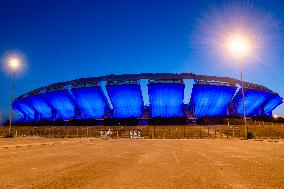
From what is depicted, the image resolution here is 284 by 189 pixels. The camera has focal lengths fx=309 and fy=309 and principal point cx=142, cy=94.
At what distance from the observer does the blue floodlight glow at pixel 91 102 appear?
281 feet

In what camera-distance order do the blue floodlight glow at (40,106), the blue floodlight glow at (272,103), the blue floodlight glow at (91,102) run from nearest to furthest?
1. the blue floodlight glow at (91,102)
2. the blue floodlight glow at (40,106)
3. the blue floodlight glow at (272,103)

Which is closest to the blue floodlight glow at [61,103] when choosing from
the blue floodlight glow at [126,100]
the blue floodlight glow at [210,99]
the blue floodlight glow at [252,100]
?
the blue floodlight glow at [126,100]

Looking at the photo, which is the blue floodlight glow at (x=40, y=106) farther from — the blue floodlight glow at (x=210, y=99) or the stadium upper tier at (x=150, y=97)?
the blue floodlight glow at (x=210, y=99)

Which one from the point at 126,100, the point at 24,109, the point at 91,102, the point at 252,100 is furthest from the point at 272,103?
the point at 24,109

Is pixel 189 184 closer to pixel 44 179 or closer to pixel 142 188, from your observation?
pixel 142 188

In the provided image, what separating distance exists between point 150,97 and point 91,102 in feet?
57.3

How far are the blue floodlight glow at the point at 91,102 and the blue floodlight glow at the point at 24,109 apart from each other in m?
28.8

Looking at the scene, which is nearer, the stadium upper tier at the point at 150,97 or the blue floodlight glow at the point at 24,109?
the stadium upper tier at the point at 150,97

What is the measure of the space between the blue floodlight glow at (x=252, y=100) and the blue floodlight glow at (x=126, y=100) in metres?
28.5

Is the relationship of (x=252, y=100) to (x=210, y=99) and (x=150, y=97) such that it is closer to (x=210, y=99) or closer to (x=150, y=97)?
(x=210, y=99)

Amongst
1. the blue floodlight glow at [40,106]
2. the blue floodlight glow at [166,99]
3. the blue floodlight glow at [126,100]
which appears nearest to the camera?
the blue floodlight glow at [166,99]

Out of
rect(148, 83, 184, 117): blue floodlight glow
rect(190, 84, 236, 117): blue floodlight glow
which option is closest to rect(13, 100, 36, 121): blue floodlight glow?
rect(148, 83, 184, 117): blue floodlight glow

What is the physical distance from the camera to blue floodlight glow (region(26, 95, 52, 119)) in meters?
100

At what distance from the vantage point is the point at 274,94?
102625mm
